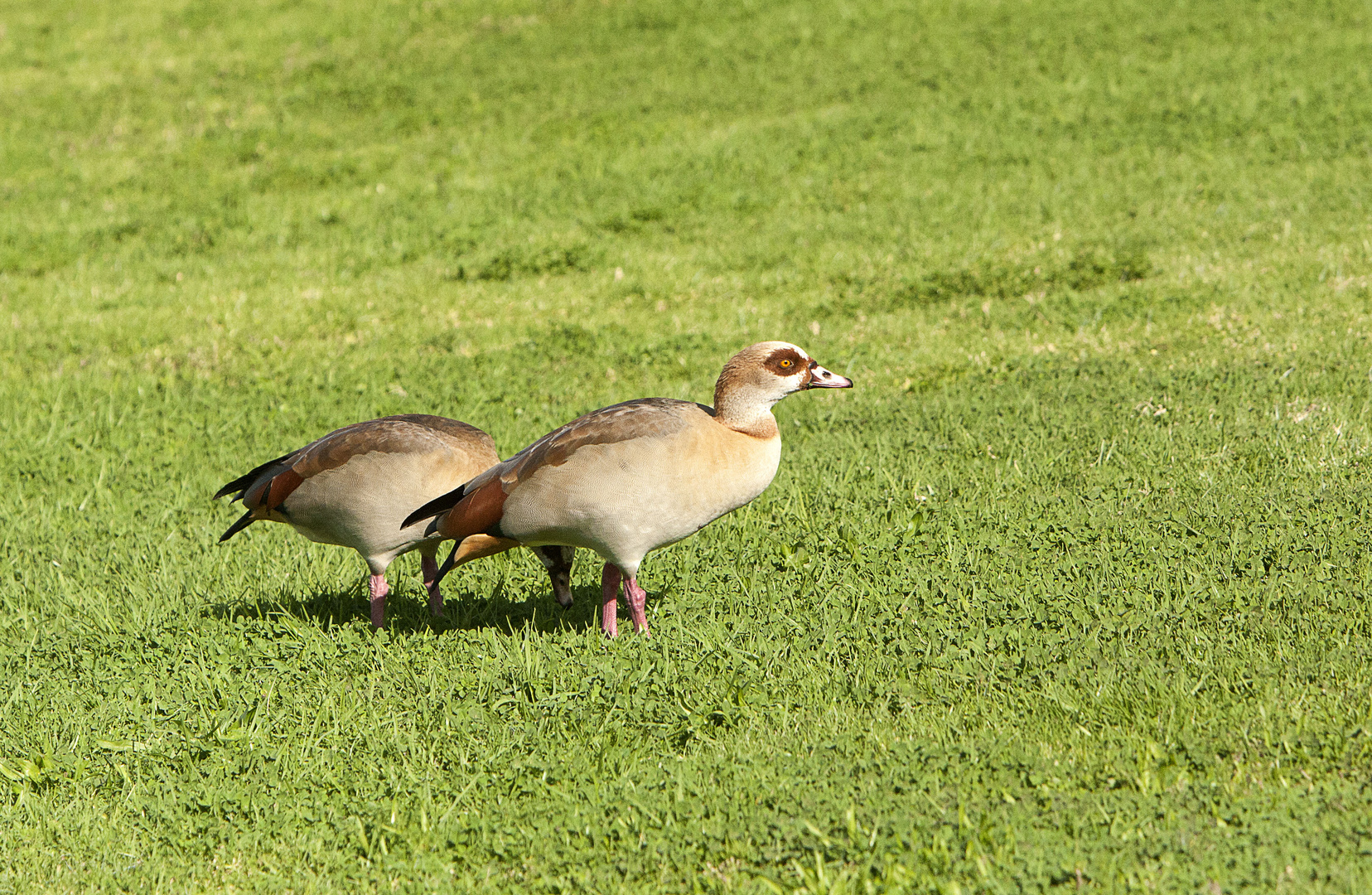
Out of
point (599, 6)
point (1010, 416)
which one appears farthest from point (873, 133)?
point (1010, 416)

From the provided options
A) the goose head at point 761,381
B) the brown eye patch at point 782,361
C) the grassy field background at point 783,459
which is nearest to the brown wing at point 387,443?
the grassy field background at point 783,459

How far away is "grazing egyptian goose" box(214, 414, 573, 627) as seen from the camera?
18.9 feet

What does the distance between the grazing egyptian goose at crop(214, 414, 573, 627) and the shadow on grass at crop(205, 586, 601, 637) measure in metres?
0.10

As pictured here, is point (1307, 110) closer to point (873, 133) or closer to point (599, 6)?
point (873, 133)

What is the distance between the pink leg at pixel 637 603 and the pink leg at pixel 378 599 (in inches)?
51.4

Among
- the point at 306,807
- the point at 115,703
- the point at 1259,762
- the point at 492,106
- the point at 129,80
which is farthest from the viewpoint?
the point at 129,80

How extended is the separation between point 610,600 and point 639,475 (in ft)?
2.74

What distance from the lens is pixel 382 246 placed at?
1426 cm

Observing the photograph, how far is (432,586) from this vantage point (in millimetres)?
6039

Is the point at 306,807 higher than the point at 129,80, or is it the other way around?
the point at 129,80

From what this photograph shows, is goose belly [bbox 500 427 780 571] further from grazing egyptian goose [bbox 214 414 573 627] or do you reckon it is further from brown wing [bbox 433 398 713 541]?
grazing egyptian goose [bbox 214 414 573 627]

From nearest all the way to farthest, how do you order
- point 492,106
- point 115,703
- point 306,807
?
point 306,807 < point 115,703 < point 492,106

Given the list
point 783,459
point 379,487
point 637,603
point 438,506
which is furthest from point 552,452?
point 783,459

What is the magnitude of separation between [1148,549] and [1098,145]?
1013cm
